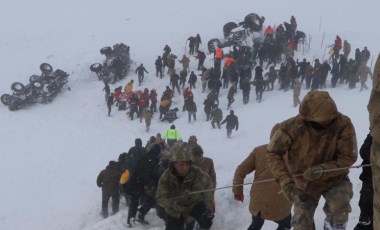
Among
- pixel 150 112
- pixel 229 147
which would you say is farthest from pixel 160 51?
pixel 229 147

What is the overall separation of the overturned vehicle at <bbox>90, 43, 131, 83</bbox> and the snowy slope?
0.54m

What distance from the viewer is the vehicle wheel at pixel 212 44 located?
23.9m

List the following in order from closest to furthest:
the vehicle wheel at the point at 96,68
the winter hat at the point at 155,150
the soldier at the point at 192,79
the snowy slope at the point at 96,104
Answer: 1. the winter hat at the point at 155,150
2. the snowy slope at the point at 96,104
3. the soldier at the point at 192,79
4. the vehicle wheel at the point at 96,68

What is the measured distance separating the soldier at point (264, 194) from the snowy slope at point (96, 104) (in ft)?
5.41

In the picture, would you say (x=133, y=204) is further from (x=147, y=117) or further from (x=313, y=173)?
(x=147, y=117)

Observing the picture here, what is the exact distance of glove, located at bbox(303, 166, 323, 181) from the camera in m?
3.91

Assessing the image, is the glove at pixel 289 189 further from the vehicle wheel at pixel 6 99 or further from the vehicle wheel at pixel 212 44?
the vehicle wheel at pixel 212 44

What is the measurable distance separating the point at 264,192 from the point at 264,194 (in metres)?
0.02

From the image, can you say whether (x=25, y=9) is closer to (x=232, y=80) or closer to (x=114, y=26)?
(x=114, y=26)

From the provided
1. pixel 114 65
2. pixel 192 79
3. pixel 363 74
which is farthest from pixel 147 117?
pixel 363 74

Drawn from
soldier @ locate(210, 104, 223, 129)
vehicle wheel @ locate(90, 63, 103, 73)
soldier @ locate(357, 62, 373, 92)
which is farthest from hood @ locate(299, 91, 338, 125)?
vehicle wheel @ locate(90, 63, 103, 73)

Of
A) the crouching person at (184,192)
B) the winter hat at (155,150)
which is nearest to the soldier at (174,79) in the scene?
the winter hat at (155,150)

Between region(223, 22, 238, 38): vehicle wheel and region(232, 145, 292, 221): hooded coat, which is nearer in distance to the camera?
region(232, 145, 292, 221): hooded coat

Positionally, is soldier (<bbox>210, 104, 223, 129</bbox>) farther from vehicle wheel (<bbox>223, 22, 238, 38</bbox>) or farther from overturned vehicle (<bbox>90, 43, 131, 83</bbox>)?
vehicle wheel (<bbox>223, 22, 238, 38</bbox>)
